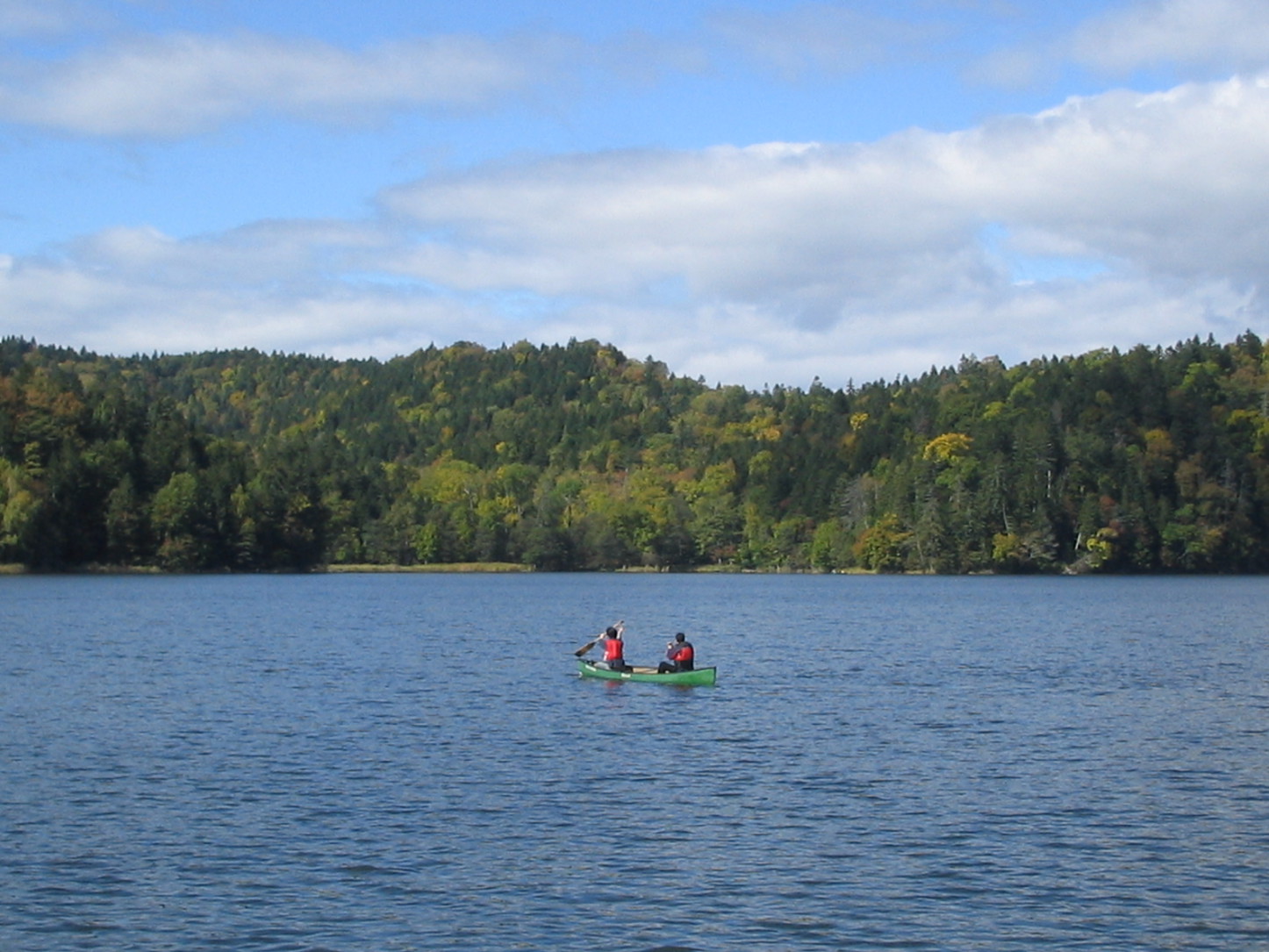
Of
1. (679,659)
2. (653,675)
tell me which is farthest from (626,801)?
(653,675)

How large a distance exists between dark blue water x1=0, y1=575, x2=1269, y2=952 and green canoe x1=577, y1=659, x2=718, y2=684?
559 mm

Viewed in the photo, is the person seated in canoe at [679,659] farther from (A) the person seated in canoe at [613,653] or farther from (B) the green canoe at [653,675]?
(A) the person seated in canoe at [613,653]

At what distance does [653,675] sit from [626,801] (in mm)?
22832

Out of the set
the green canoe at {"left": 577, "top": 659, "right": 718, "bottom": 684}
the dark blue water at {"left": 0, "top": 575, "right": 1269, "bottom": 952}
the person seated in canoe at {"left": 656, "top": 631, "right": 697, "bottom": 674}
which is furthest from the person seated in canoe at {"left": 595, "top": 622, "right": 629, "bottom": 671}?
the person seated in canoe at {"left": 656, "top": 631, "right": 697, "bottom": 674}

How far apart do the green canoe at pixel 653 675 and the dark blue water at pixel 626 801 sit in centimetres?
56

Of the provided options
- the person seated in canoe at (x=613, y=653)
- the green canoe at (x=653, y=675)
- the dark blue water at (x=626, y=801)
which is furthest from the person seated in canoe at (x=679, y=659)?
the person seated in canoe at (x=613, y=653)

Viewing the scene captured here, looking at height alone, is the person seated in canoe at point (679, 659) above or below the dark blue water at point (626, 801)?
above

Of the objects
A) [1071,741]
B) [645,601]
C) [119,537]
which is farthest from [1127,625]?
[119,537]

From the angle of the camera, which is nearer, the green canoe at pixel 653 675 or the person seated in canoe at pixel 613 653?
the green canoe at pixel 653 675

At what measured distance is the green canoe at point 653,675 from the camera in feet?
179

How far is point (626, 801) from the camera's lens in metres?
32.5

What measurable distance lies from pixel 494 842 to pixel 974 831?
964 centimetres

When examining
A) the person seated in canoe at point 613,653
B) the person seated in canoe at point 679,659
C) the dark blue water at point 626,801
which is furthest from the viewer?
the person seated in canoe at point 613,653

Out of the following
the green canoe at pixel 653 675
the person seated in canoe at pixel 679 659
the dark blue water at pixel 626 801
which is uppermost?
the person seated in canoe at pixel 679 659
